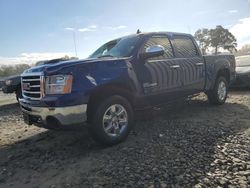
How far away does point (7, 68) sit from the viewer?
44.7 meters

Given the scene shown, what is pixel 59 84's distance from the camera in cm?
455

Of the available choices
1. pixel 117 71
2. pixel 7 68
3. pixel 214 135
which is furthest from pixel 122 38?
pixel 7 68

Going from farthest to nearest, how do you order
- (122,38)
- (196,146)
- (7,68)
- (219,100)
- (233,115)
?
(7,68), (219,100), (233,115), (122,38), (196,146)

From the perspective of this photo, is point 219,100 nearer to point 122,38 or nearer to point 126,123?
point 122,38

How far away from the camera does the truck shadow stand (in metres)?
3.96

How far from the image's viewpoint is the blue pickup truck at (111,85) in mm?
4586

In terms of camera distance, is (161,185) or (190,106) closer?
(161,185)

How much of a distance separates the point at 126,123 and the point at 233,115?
9.89 ft

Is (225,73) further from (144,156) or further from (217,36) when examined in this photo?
(217,36)

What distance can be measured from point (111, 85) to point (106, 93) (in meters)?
0.15

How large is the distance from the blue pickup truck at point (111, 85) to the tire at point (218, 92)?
1295 mm

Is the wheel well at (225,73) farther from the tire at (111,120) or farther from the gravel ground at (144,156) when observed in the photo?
the tire at (111,120)

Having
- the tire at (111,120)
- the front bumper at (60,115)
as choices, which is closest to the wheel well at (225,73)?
the tire at (111,120)

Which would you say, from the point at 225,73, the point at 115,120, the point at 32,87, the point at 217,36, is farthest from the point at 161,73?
the point at 217,36
